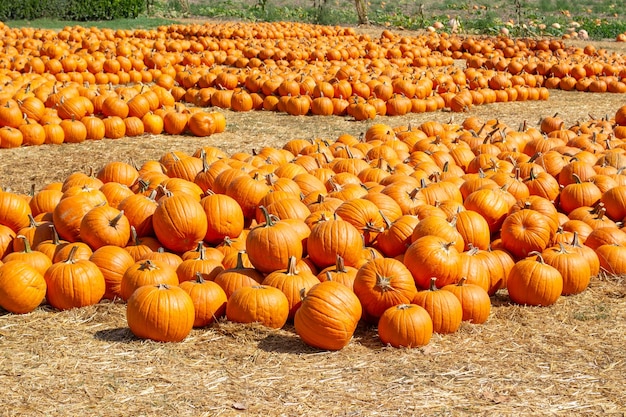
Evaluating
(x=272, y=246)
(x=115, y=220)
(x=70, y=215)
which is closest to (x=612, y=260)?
(x=272, y=246)

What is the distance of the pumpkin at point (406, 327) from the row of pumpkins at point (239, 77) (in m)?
6.65

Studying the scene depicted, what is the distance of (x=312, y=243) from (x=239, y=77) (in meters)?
9.11

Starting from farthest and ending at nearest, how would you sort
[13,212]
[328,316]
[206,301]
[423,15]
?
1. [423,15]
2. [13,212]
3. [206,301]
4. [328,316]

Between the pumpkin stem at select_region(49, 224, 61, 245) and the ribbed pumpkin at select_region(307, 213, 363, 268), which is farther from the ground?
the ribbed pumpkin at select_region(307, 213, 363, 268)

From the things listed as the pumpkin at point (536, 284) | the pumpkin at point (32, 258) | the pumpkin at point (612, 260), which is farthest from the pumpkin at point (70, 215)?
the pumpkin at point (612, 260)

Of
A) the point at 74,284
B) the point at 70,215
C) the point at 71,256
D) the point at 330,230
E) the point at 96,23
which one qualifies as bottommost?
the point at 74,284

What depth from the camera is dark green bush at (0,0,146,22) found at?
2520cm

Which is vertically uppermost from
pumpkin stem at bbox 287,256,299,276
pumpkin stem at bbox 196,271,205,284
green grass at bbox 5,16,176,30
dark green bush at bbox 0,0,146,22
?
dark green bush at bbox 0,0,146,22

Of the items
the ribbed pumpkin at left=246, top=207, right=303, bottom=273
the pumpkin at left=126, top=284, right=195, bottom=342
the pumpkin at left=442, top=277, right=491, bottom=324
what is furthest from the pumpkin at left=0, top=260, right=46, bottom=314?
the pumpkin at left=442, top=277, right=491, bottom=324

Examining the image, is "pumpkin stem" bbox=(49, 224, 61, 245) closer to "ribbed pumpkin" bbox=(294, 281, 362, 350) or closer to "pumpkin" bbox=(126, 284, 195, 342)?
"pumpkin" bbox=(126, 284, 195, 342)

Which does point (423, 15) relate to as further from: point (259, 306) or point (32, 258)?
point (259, 306)

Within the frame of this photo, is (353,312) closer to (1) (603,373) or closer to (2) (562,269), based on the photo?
(1) (603,373)

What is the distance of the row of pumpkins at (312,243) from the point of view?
421 centimetres

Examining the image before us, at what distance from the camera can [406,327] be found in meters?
3.98
